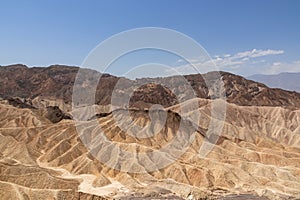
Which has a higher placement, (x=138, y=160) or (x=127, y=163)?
(x=138, y=160)

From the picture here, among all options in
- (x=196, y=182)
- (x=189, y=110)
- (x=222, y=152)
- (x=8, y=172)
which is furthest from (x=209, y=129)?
(x=8, y=172)

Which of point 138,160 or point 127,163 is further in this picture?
point 138,160

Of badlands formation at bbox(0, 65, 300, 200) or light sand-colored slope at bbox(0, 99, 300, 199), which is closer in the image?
light sand-colored slope at bbox(0, 99, 300, 199)

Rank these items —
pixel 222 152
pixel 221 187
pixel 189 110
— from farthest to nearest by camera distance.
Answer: pixel 189 110 → pixel 222 152 → pixel 221 187

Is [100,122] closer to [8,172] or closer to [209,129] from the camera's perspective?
[209,129]

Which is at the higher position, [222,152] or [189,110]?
[189,110]

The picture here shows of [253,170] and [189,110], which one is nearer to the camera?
[253,170]

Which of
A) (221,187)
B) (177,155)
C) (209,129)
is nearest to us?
(221,187)

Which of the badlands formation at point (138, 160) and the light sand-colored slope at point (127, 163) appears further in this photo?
the badlands formation at point (138, 160)
